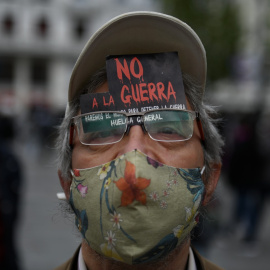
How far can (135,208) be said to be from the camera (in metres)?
1.60

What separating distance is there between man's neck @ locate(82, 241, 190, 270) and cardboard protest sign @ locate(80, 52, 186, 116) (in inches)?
21.1

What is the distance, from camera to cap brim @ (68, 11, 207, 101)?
1.82 metres

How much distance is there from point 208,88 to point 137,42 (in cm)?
56

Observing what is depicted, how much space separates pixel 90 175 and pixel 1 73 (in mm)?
38337

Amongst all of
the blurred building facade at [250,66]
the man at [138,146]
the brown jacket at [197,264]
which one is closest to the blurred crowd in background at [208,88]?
the blurred building facade at [250,66]

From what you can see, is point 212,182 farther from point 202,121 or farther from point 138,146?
point 138,146

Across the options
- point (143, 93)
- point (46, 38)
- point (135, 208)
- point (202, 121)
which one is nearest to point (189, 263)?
point (135, 208)

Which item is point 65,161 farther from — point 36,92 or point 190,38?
point 36,92

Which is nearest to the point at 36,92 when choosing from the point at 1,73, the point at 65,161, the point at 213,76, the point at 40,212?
the point at 1,73

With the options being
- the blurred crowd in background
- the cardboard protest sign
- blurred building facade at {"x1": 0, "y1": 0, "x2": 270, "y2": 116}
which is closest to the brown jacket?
the blurred crowd in background

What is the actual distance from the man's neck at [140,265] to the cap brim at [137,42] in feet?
2.06

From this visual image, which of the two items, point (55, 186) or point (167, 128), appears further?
point (55, 186)

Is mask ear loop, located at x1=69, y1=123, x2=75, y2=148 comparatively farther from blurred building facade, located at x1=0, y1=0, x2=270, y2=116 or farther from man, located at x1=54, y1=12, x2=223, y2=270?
blurred building facade, located at x1=0, y1=0, x2=270, y2=116

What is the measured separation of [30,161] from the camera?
17.0 meters
